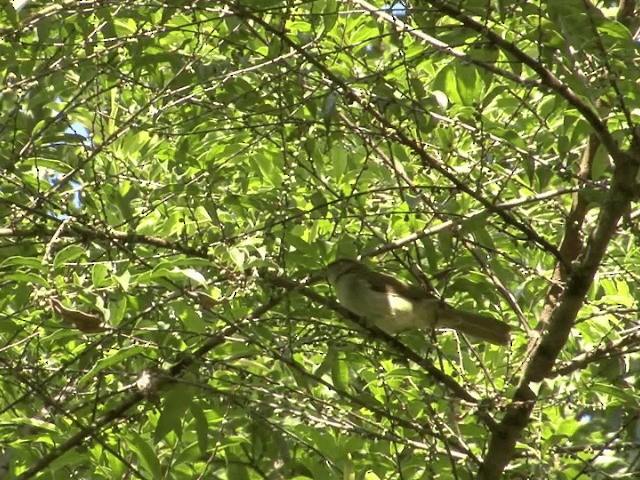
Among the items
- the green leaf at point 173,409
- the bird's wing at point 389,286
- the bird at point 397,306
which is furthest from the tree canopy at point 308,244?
the bird's wing at point 389,286

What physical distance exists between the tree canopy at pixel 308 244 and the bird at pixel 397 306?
0.35 ft

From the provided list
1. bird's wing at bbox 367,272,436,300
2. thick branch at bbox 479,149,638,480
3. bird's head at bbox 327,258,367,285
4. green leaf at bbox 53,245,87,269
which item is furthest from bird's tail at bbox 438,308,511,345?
green leaf at bbox 53,245,87,269

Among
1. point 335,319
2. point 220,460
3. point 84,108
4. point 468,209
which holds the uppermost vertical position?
point 84,108

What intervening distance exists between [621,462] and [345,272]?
1258 mm

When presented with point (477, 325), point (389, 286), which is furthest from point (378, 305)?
point (477, 325)

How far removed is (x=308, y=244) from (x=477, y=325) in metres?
0.83

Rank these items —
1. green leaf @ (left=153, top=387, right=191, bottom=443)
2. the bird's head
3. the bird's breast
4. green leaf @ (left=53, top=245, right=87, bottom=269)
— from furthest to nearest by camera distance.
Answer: the bird's breast
the bird's head
green leaf @ (left=153, top=387, right=191, bottom=443)
green leaf @ (left=53, top=245, right=87, bottom=269)

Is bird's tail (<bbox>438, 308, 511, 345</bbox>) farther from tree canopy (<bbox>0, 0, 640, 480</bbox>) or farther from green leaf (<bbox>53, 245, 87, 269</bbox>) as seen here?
green leaf (<bbox>53, 245, 87, 269</bbox>)

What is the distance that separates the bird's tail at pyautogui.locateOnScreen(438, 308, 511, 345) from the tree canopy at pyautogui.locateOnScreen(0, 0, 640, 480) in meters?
0.10

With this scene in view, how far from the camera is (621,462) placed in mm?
3846

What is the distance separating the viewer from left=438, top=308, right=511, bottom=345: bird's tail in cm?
419

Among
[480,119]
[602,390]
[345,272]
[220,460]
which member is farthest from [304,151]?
[602,390]

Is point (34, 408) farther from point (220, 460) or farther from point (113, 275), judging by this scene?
point (113, 275)

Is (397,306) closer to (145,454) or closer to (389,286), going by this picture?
(389,286)
